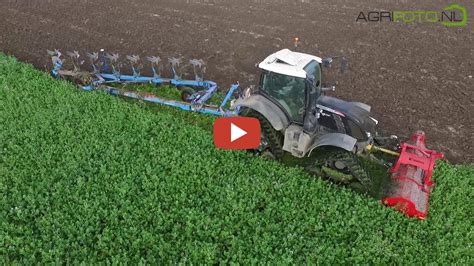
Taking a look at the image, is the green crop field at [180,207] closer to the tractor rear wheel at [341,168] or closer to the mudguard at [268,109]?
the tractor rear wheel at [341,168]

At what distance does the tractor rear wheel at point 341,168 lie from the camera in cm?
686

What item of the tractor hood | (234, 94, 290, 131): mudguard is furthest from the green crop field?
the tractor hood

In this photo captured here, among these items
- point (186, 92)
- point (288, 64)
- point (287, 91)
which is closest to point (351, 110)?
point (287, 91)

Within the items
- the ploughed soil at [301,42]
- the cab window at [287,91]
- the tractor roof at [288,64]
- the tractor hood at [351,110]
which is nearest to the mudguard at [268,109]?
the cab window at [287,91]

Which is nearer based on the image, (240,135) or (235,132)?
(240,135)

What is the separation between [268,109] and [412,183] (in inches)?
108

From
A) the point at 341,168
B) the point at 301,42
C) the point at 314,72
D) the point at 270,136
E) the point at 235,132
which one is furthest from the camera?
the point at 301,42

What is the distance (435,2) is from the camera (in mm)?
16703

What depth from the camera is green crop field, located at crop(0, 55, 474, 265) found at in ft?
19.3

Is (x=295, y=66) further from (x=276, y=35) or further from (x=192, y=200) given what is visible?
(x=276, y=35)

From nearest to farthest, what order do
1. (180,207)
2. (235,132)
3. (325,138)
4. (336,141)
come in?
1. (180,207)
2. (336,141)
3. (325,138)
4. (235,132)

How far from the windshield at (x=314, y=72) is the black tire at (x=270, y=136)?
3.76 ft

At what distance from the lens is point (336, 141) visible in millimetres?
6812

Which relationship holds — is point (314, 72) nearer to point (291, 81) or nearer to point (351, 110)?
point (291, 81)
